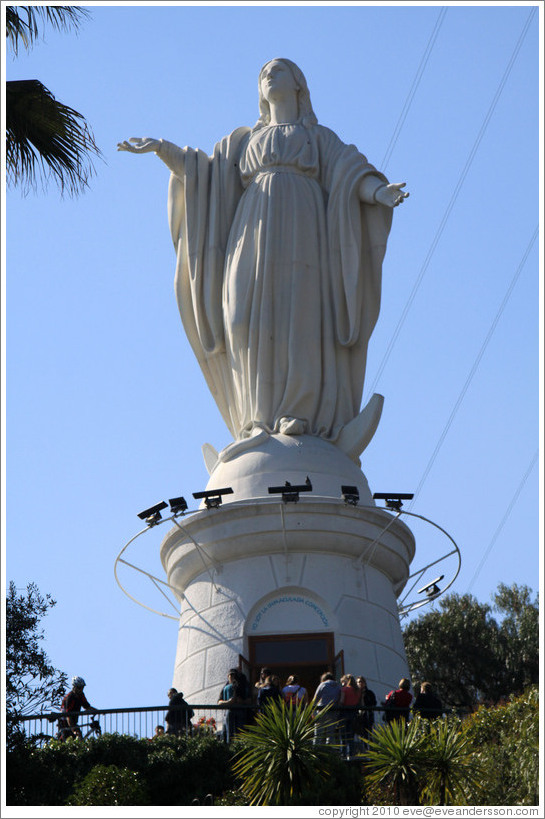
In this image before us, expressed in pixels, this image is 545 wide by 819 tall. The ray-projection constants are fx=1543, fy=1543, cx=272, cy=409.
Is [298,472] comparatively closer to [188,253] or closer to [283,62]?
[188,253]

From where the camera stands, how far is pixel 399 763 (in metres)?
18.2

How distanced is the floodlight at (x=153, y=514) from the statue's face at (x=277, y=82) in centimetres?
889

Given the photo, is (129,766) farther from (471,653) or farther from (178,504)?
(471,653)

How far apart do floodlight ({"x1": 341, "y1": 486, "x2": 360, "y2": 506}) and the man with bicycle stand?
18.2 feet

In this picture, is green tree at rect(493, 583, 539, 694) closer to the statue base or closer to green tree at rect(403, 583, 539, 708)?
green tree at rect(403, 583, 539, 708)

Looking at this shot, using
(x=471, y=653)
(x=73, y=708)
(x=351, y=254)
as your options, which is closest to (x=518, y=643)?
(x=471, y=653)

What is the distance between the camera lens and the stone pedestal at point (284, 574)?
82.1ft

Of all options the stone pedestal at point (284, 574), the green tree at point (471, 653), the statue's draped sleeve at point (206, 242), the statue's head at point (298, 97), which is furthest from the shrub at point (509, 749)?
the green tree at point (471, 653)

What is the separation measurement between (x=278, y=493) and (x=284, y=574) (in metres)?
1.34

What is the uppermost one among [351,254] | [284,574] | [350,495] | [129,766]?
[351,254]

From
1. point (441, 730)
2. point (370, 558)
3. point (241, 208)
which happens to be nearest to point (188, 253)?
point (241, 208)

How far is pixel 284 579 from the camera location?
25.4 meters

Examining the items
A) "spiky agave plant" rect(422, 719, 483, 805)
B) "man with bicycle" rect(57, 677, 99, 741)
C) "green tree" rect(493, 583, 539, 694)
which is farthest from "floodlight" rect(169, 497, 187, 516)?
"green tree" rect(493, 583, 539, 694)

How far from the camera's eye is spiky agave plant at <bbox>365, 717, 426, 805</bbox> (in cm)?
1809
